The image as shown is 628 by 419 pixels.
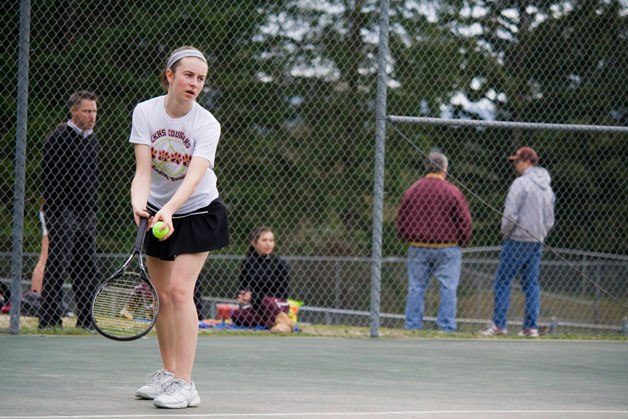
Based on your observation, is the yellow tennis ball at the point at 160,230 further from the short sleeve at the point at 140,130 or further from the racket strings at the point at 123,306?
the short sleeve at the point at 140,130

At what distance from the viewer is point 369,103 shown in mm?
15797

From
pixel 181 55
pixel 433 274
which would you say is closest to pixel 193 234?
pixel 181 55

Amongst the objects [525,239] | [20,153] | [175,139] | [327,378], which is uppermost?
[175,139]

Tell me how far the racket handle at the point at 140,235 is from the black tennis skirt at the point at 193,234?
24 cm

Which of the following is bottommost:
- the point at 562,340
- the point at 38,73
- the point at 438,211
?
the point at 562,340

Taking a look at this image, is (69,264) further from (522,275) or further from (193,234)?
(522,275)

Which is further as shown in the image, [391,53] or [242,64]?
[391,53]

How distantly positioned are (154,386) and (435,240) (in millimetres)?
5399

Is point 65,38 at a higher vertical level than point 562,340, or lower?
higher

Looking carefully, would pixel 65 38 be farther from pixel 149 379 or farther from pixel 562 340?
pixel 149 379

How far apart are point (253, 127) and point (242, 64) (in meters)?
0.94

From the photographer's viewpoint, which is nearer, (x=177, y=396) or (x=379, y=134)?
(x=177, y=396)

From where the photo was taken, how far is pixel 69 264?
872cm

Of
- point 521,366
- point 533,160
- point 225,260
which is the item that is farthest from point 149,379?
point 225,260
